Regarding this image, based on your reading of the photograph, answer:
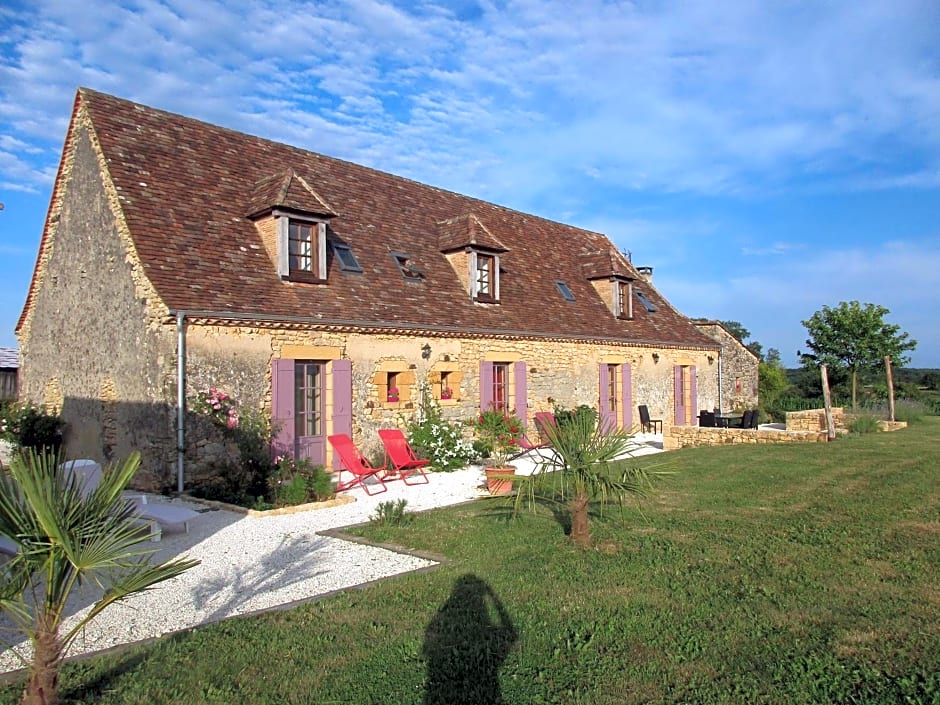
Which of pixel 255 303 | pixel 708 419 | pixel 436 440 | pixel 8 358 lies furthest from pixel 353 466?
pixel 8 358

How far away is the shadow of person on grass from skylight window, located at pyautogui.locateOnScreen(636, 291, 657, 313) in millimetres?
16650

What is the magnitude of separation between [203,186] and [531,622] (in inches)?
413

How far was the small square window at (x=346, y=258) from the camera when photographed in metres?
13.4

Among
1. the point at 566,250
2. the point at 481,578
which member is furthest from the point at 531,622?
the point at 566,250

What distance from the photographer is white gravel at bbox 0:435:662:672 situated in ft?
16.9

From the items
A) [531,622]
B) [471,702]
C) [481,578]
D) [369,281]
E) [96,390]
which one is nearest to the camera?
[471,702]

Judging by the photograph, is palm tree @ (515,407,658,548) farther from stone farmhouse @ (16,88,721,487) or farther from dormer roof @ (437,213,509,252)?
dormer roof @ (437,213,509,252)

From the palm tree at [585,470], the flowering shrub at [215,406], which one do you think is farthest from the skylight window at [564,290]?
the palm tree at [585,470]

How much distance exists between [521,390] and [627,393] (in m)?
4.28

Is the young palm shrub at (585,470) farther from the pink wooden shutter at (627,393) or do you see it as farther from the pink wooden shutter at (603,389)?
the pink wooden shutter at (627,393)

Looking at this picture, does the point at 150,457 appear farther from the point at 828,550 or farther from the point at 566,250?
the point at 566,250

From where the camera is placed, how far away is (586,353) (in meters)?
17.5

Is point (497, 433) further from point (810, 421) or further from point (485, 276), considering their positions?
point (810, 421)

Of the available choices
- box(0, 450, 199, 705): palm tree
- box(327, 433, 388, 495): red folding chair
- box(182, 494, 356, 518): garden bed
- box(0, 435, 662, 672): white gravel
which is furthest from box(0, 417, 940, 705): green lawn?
box(327, 433, 388, 495): red folding chair
